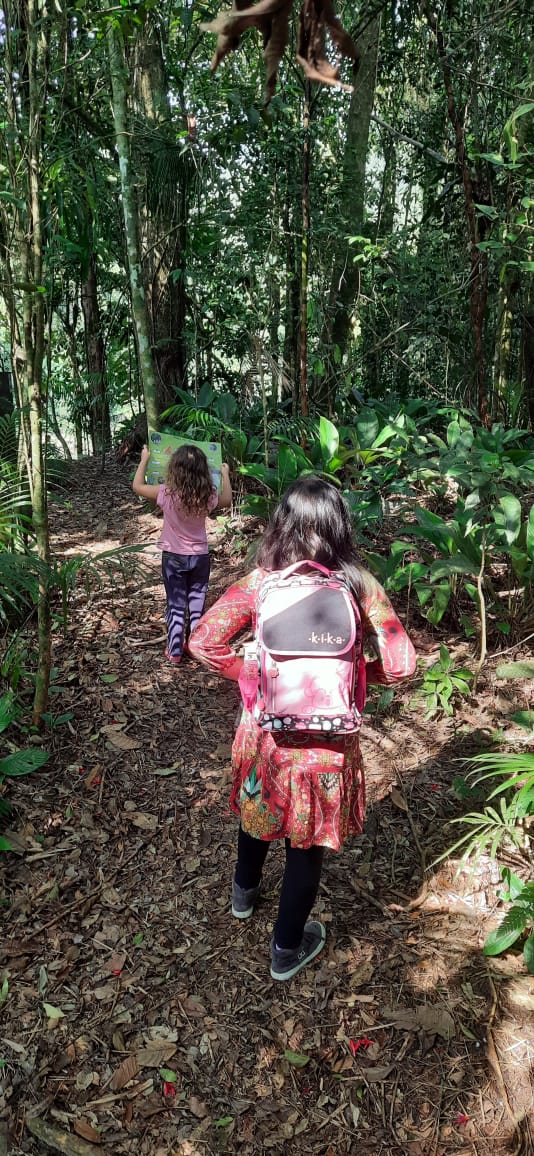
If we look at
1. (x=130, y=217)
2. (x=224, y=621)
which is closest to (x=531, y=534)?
(x=224, y=621)

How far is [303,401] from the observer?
217 inches

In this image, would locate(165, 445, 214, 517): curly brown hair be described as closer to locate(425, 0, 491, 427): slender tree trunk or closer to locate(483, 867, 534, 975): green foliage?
locate(483, 867, 534, 975): green foliage

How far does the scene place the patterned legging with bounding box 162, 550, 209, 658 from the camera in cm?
380

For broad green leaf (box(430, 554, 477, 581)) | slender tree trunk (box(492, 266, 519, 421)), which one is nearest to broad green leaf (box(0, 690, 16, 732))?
broad green leaf (box(430, 554, 477, 581))

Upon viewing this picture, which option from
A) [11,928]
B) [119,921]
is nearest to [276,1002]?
[119,921]

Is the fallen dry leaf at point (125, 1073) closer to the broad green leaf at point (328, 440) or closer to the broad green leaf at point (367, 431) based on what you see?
the broad green leaf at point (328, 440)

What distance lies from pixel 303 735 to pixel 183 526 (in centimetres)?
203

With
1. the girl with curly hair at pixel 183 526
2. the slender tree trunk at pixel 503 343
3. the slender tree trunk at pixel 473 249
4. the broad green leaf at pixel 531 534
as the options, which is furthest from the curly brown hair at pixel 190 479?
the slender tree trunk at pixel 503 343

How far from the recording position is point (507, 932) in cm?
216

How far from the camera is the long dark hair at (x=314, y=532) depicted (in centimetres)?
181

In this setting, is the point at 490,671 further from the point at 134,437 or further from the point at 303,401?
the point at 134,437

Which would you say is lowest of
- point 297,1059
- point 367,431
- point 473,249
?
point 297,1059

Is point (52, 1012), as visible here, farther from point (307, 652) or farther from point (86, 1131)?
point (307, 652)

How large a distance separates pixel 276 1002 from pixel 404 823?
908 millimetres
